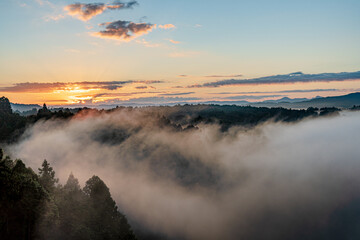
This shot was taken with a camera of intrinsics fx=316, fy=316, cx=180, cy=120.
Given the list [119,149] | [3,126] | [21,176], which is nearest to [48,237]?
[21,176]

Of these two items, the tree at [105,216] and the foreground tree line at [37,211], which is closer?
the foreground tree line at [37,211]

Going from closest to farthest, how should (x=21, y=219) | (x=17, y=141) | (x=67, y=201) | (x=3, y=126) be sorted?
(x=21, y=219) < (x=67, y=201) < (x=3, y=126) < (x=17, y=141)

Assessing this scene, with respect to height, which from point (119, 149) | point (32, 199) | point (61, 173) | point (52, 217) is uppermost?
point (32, 199)

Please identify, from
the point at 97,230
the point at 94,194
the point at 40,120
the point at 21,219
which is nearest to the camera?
the point at 21,219

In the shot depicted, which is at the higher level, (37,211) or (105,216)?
(37,211)

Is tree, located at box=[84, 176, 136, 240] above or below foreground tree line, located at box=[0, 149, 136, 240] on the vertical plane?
below

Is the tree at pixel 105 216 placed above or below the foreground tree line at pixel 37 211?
below

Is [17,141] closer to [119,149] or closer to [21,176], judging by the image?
[119,149]

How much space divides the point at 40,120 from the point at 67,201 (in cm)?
15497

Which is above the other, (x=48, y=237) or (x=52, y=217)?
(x=52, y=217)

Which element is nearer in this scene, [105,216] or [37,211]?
[37,211]

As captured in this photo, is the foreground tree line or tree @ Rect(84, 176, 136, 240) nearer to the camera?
the foreground tree line

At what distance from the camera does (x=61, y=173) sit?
192875mm

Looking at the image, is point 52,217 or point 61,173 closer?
point 52,217
